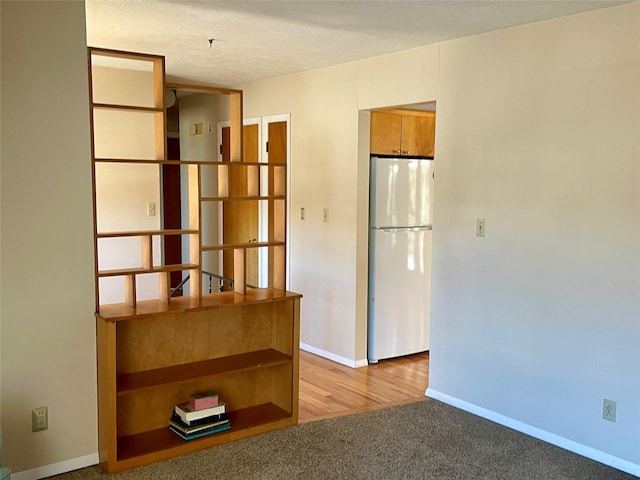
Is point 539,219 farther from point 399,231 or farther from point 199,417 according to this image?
point 199,417

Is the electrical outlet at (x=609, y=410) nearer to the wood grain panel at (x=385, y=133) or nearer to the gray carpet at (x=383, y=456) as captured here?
the gray carpet at (x=383, y=456)

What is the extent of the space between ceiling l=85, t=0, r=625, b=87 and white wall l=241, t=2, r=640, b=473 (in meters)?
0.20

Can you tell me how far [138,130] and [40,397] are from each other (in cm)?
272

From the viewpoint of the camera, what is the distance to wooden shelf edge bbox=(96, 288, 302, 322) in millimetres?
3064

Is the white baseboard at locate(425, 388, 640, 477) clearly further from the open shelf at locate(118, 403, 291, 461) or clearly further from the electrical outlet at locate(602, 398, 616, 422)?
the open shelf at locate(118, 403, 291, 461)

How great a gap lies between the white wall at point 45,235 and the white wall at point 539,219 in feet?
7.29

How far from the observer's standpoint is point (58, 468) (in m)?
3.03

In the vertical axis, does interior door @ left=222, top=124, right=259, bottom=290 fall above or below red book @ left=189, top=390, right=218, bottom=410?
above

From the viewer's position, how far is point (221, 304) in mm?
3357

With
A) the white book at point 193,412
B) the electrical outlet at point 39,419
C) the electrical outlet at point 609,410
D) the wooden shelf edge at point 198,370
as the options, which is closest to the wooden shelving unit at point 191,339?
the wooden shelf edge at point 198,370

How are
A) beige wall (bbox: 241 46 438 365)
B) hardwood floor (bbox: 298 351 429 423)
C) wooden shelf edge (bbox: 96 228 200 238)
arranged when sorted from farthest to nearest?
1. beige wall (bbox: 241 46 438 365)
2. hardwood floor (bbox: 298 351 429 423)
3. wooden shelf edge (bbox: 96 228 200 238)

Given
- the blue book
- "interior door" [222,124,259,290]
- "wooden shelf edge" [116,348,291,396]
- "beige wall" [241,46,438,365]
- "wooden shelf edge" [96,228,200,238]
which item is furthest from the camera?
"interior door" [222,124,259,290]

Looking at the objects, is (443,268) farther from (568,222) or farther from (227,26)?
(227,26)

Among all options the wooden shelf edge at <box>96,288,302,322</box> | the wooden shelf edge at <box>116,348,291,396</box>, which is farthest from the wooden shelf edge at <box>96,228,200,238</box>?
the wooden shelf edge at <box>116,348,291,396</box>
